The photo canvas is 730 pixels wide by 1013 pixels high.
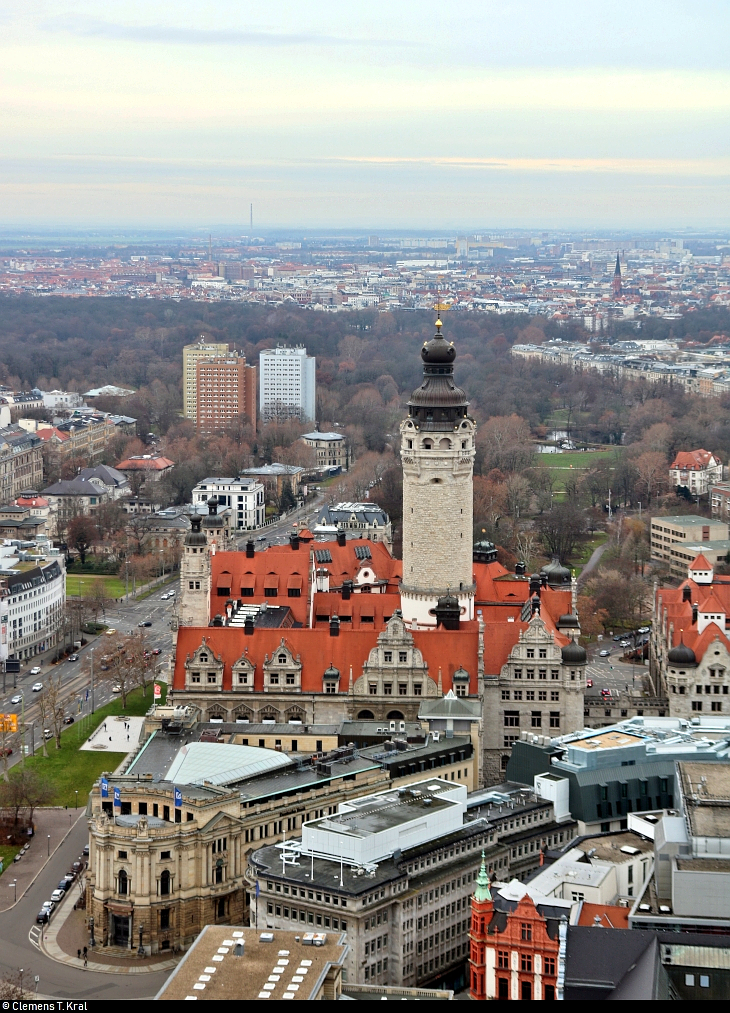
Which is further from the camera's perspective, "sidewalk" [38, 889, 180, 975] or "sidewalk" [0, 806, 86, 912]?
"sidewalk" [0, 806, 86, 912]

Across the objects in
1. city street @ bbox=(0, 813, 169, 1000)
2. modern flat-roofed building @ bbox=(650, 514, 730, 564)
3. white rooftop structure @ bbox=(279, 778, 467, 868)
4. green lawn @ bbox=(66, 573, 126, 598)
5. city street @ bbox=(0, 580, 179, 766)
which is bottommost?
green lawn @ bbox=(66, 573, 126, 598)

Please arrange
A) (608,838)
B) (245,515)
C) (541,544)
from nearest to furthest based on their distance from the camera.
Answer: (608,838), (541,544), (245,515)

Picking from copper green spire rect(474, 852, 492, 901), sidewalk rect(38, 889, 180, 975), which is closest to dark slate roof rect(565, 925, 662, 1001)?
copper green spire rect(474, 852, 492, 901)

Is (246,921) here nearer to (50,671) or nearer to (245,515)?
(50,671)

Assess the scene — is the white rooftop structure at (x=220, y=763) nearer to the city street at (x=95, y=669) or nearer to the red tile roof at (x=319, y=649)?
the red tile roof at (x=319, y=649)

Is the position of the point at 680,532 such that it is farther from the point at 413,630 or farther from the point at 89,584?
the point at 413,630

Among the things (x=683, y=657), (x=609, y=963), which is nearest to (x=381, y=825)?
(x=609, y=963)

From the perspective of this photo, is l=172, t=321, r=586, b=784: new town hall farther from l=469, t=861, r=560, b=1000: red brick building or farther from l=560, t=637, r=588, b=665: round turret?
l=469, t=861, r=560, b=1000: red brick building

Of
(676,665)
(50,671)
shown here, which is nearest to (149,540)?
(50,671)
